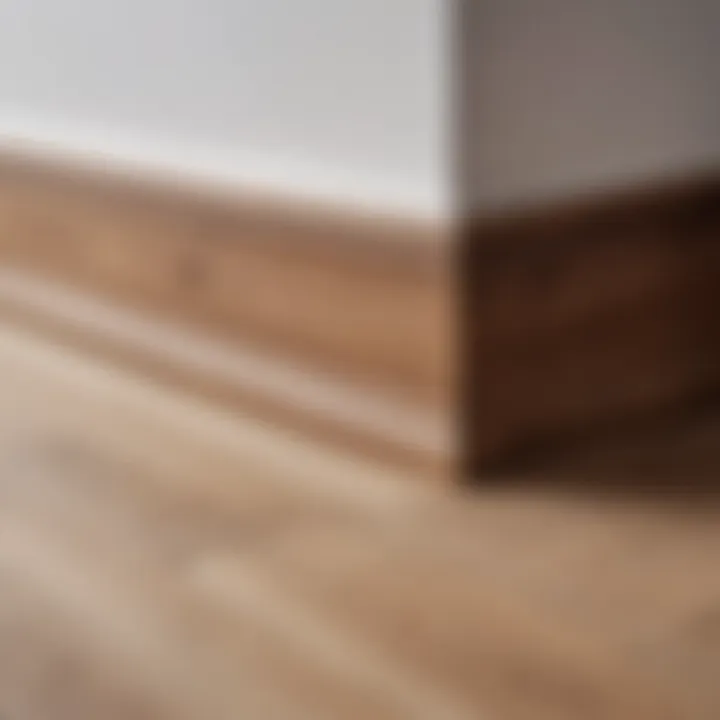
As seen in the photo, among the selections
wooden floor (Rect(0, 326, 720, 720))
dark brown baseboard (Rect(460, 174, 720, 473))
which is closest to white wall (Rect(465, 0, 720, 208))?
dark brown baseboard (Rect(460, 174, 720, 473))

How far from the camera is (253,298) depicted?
106 centimetres

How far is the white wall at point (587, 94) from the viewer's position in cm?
88

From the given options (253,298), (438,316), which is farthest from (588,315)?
(253,298)

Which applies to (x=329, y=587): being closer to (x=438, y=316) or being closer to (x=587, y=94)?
(x=438, y=316)

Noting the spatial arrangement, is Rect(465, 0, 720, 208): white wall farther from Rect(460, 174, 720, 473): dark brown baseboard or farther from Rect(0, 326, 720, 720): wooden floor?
Rect(0, 326, 720, 720): wooden floor

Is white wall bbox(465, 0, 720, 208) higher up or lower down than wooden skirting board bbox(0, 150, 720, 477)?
higher up

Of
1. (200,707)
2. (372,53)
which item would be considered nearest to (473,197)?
(372,53)

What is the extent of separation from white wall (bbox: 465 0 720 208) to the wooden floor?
8.3 inches

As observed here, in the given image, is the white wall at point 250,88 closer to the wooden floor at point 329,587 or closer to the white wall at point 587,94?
the white wall at point 587,94

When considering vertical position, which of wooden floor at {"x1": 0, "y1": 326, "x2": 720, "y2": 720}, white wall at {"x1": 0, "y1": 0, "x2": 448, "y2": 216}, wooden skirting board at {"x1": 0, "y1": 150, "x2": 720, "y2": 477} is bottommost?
wooden floor at {"x1": 0, "y1": 326, "x2": 720, "y2": 720}

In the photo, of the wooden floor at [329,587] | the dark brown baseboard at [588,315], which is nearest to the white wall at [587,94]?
the dark brown baseboard at [588,315]

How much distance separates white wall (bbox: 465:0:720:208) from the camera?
88 centimetres

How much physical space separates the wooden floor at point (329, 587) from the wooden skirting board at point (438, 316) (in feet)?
0.15

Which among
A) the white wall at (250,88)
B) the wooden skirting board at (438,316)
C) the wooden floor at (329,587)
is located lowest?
the wooden floor at (329,587)
